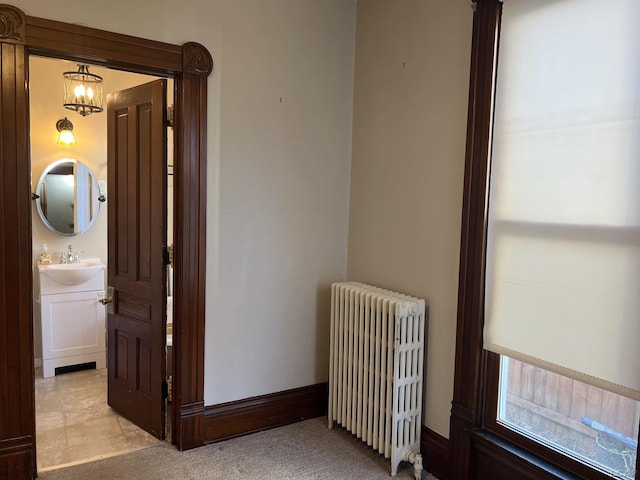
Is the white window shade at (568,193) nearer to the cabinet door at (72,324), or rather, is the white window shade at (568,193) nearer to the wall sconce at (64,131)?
the cabinet door at (72,324)

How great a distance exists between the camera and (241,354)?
306 cm

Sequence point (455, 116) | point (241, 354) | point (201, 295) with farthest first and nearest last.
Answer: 1. point (241, 354)
2. point (201, 295)
3. point (455, 116)

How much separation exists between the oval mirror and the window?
12.1 feet

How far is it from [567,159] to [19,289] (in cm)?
260

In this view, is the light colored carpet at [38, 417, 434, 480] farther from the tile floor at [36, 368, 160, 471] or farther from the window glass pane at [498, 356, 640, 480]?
Result: the window glass pane at [498, 356, 640, 480]

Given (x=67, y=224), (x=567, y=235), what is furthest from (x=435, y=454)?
(x=67, y=224)

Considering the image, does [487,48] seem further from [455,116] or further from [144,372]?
[144,372]

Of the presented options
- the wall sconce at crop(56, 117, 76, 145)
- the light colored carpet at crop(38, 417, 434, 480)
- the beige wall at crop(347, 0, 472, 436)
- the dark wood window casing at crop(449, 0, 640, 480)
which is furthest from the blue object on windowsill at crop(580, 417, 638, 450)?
the wall sconce at crop(56, 117, 76, 145)

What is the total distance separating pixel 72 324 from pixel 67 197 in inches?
44.7

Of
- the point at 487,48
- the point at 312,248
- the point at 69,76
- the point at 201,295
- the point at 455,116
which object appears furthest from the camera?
the point at 69,76

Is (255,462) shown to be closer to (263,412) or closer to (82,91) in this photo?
(263,412)

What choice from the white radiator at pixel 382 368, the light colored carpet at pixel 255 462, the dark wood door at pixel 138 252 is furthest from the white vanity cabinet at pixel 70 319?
the white radiator at pixel 382 368

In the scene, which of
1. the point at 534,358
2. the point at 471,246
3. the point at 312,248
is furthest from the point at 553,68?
the point at 312,248

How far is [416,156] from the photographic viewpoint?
2.79 meters
